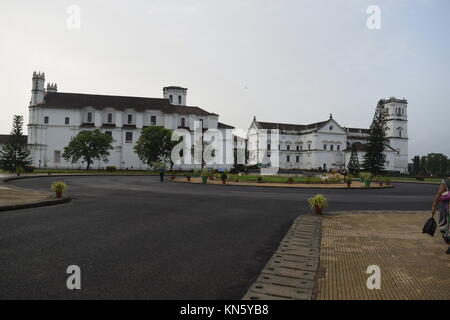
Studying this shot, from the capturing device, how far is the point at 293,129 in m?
99.9

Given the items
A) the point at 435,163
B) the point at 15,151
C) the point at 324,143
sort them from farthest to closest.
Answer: the point at 435,163 → the point at 324,143 → the point at 15,151

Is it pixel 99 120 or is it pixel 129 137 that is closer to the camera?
pixel 99 120

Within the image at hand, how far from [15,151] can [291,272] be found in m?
54.4

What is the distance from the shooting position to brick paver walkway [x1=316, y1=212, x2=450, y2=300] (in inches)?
180

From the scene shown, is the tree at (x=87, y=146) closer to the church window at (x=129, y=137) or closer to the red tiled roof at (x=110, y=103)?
the church window at (x=129, y=137)

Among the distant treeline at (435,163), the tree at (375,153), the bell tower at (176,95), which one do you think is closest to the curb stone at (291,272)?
the tree at (375,153)

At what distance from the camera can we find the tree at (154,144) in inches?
2343

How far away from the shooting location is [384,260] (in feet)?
20.4

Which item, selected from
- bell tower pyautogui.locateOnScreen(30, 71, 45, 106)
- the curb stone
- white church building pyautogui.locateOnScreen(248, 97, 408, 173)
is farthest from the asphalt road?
white church building pyautogui.locateOnScreen(248, 97, 408, 173)

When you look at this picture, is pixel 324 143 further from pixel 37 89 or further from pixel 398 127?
pixel 37 89

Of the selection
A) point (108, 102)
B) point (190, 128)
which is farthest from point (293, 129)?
point (108, 102)

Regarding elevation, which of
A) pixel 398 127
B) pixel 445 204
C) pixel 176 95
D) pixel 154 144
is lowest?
pixel 445 204

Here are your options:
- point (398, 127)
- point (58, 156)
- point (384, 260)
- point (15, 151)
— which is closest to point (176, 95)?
point (58, 156)
